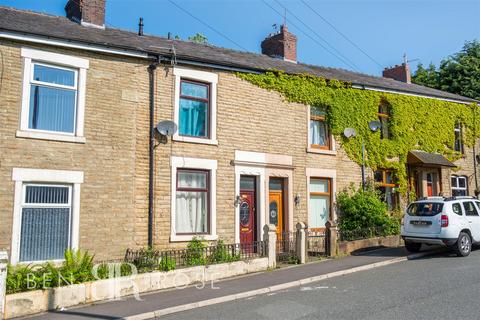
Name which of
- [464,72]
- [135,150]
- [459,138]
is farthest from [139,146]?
[464,72]

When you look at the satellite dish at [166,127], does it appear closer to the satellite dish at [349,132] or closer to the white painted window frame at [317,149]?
the white painted window frame at [317,149]

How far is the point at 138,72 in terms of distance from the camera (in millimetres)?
12555

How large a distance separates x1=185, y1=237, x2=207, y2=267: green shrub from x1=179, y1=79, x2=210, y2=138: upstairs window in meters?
3.23

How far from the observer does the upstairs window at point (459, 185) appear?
20.5 m

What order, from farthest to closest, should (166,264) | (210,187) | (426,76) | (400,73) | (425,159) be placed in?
(426,76)
(400,73)
(425,159)
(210,187)
(166,264)

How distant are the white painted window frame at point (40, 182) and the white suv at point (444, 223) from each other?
9.34 metres

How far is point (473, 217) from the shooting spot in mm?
13422

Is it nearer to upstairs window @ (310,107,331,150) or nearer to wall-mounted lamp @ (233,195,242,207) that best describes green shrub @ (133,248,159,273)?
wall-mounted lamp @ (233,195,242,207)

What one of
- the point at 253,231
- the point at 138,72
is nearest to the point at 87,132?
the point at 138,72

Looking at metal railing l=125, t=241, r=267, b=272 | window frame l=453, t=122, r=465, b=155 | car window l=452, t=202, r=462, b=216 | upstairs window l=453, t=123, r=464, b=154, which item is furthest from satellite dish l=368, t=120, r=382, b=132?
metal railing l=125, t=241, r=267, b=272

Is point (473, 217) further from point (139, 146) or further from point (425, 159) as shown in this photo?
point (139, 146)

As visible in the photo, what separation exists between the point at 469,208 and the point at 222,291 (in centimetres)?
848

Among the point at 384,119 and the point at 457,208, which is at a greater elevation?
the point at 384,119

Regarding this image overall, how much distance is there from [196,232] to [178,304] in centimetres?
452
